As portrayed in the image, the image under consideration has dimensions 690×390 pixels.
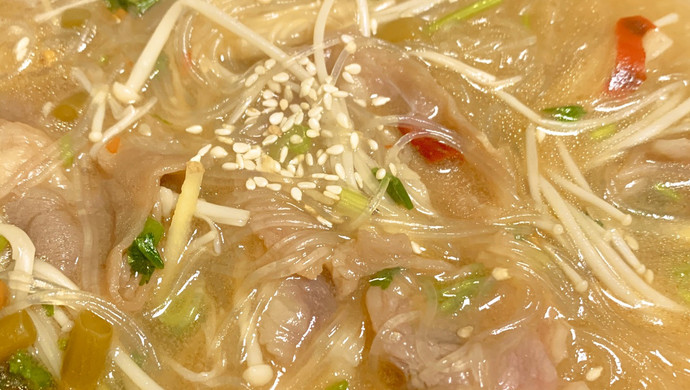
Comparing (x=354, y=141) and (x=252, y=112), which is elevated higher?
(x=354, y=141)

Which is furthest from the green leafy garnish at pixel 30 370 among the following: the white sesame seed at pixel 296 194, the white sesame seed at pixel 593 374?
the white sesame seed at pixel 593 374

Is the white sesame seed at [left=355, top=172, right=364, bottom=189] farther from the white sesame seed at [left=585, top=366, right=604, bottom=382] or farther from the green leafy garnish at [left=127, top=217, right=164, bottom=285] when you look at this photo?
the white sesame seed at [left=585, top=366, right=604, bottom=382]

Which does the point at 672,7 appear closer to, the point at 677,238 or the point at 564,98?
the point at 564,98

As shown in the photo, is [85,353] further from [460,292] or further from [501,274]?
[501,274]

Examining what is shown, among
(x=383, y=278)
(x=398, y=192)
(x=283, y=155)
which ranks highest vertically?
(x=398, y=192)

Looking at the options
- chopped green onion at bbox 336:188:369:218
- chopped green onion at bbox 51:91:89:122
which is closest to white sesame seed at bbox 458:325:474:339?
chopped green onion at bbox 336:188:369:218

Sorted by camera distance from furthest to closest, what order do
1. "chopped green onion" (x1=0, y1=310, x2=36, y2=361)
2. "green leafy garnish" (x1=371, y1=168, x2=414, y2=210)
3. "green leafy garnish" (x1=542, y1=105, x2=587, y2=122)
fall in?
1. "green leafy garnish" (x1=542, y1=105, x2=587, y2=122)
2. "green leafy garnish" (x1=371, y1=168, x2=414, y2=210)
3. "chopped green onion" (x1=0, y1=310, x2=36, y2=361)

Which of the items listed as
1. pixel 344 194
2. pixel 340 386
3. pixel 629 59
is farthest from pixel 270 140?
pixel 629 59
